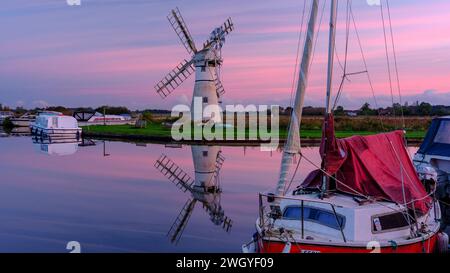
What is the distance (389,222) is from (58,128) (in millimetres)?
63374

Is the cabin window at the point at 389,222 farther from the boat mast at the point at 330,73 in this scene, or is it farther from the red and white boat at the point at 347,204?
the boat mast at the point at 330,73

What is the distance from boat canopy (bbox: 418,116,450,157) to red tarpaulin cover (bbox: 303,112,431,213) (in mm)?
7189

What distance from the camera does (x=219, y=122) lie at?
64.1m

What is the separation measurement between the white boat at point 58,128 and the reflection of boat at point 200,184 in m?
27.5

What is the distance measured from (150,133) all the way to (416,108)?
65.2 metres

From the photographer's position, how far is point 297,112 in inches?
548

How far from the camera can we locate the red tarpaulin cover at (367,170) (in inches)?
520

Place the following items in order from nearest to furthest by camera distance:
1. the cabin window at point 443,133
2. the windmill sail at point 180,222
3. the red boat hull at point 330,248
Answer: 1. the red boat hull at point 330,248
2. the windmill sail at point 180,222
3. the cabin window at point 443,133

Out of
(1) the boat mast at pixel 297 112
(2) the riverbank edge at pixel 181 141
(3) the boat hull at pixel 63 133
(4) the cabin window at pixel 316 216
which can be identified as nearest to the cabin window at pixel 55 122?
(3) the boat hull at pixel 63 133

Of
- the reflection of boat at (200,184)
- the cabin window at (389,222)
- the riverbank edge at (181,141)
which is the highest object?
the riverbank edge at (181,141)

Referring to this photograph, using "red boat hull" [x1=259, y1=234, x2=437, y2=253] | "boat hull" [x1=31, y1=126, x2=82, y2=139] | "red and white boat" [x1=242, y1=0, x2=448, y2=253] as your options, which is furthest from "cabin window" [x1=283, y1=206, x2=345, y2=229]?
"boat hull" [x1=31, y1=126, x2=82, y2=139]

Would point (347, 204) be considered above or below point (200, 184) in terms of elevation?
above

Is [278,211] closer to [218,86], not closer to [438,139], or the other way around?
[438,139]

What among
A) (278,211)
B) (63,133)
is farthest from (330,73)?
(63,133)
